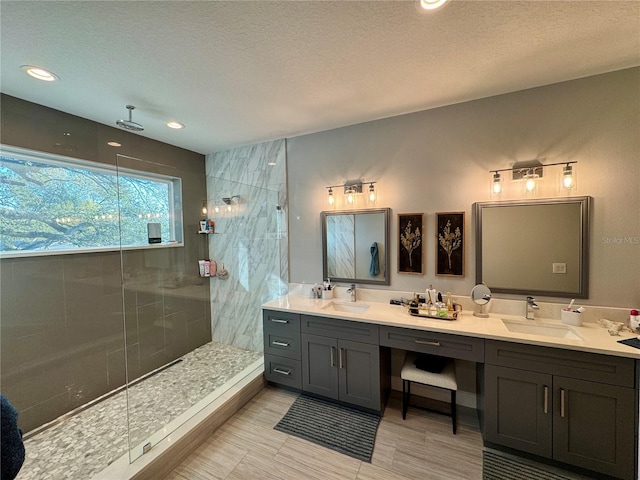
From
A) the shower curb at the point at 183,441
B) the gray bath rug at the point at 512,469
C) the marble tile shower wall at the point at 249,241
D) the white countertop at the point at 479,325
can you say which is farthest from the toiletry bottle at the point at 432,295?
the shower curb at the point at 183,441

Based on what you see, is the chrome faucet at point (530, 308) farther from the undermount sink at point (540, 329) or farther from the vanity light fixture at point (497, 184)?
the vanity light fixture at point (497, 184)

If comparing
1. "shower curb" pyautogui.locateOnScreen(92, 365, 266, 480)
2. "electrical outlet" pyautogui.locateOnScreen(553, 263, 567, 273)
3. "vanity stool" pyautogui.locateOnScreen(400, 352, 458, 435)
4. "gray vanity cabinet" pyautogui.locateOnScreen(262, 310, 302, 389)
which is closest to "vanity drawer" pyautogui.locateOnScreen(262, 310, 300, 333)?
"gray vanity cabinet" pyautogui.locateOnScreen(262, 310, 302, 389)

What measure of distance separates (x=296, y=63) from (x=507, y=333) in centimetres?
242

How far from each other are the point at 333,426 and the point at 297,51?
285cm

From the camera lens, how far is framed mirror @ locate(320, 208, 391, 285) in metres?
2.62

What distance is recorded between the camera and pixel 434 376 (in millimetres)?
2068

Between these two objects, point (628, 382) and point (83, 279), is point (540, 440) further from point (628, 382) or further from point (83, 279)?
point (83, 279)

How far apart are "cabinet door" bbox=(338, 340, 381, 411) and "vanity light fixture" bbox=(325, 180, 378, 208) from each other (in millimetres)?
1451

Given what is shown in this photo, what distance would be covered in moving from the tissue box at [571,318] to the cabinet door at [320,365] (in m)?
1.83

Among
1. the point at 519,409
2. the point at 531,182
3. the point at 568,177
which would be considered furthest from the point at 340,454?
the point at 568,177

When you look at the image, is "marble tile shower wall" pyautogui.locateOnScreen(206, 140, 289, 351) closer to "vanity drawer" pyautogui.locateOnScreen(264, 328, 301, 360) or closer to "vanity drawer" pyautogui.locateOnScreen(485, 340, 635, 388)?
"vanity drawer" pyautogui.locateOnScreen(264, 328, 301, 360)

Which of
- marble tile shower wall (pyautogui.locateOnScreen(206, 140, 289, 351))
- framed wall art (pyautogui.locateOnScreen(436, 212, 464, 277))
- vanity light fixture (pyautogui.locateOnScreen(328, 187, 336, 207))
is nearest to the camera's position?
framed wall art (pyautogui.locateOnScreen(436, 212, 464, 277))

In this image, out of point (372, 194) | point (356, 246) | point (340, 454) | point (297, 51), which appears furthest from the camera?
point (356, 246)

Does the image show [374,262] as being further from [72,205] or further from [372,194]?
[72,205]
